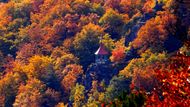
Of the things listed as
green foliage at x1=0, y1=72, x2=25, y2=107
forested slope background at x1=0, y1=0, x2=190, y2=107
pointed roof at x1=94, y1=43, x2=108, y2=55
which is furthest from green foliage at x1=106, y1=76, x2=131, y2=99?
green foliage at x1=0, y1=72, x2=25, y2=107

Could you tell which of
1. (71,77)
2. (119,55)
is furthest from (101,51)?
(71,77)

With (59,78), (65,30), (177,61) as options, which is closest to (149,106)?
(177,61)

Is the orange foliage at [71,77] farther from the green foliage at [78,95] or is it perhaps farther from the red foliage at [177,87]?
the red foliage at [177,87]

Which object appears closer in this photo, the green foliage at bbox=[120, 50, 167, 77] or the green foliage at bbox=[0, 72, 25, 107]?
the green foliage at bbox=[120, 50, 167, 77]

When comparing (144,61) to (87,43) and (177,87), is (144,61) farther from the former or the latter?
(177,87)

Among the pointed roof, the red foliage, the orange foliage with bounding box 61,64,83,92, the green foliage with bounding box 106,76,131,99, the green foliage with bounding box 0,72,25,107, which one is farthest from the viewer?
the pointed roof

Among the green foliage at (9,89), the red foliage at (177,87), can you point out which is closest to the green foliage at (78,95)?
the green foliage at (9,89)

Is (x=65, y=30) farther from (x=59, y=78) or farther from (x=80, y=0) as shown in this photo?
(x=59, y=78)

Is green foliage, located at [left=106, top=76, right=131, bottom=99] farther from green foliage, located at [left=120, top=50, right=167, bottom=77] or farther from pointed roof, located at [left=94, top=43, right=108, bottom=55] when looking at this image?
pointed roof, located at [left=94, top=43, right=108, bottom=55]
